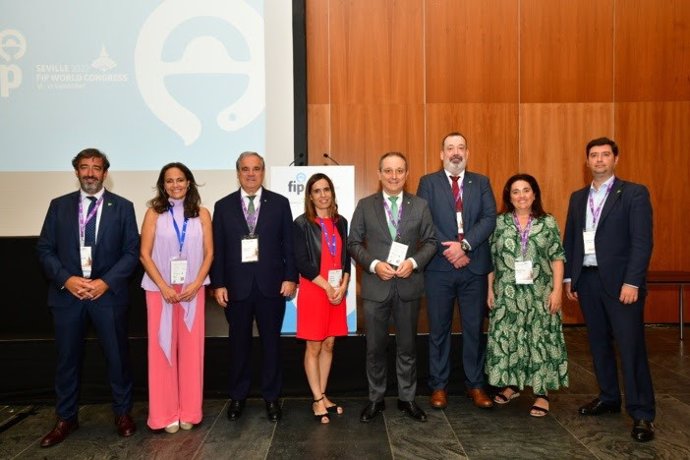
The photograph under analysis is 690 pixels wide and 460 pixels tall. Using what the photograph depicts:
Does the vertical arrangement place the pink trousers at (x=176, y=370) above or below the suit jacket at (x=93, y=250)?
below

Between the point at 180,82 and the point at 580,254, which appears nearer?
the point at 580,254

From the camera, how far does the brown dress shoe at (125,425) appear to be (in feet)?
9.78

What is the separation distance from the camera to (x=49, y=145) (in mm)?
4883

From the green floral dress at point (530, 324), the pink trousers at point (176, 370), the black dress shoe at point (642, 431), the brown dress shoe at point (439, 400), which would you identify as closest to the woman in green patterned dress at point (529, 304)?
the green floral dress at point (530, 324)

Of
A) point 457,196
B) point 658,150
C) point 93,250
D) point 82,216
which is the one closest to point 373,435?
point 457,196

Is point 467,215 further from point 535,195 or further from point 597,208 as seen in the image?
point 597,208

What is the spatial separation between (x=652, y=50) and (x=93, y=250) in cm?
618

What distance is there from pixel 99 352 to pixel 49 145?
7.84 feet

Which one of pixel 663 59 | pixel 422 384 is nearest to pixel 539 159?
pixel 663 59

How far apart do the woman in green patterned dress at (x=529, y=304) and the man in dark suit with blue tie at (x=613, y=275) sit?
0.16m

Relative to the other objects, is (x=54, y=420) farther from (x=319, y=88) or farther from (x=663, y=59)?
(x=663, y=59)

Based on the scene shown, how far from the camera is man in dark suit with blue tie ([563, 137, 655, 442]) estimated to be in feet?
9.41

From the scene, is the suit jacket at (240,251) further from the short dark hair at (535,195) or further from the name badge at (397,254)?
the short dark hair at (535,195)

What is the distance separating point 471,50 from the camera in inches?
224
